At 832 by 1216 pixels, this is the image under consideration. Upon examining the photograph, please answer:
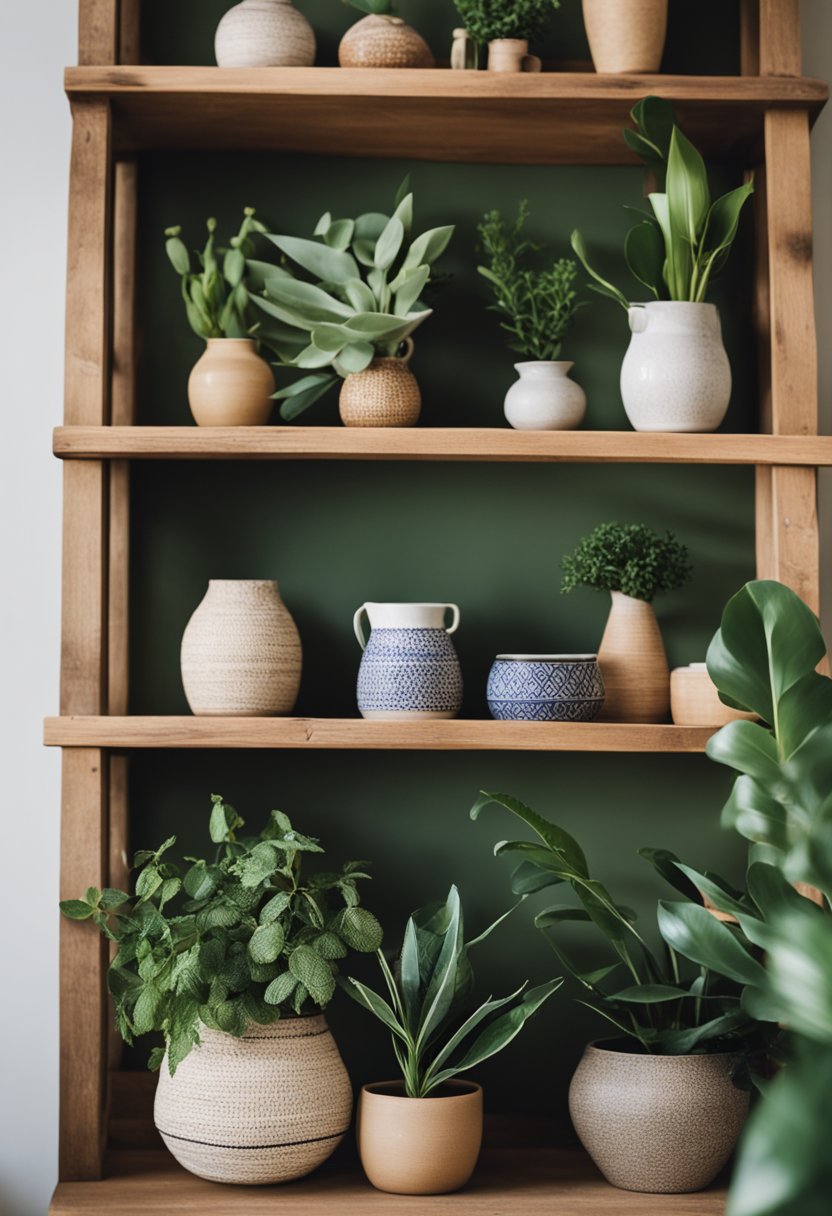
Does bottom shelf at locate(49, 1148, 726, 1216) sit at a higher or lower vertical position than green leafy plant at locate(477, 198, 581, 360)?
lower

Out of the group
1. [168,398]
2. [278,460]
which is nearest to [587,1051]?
[278,460]

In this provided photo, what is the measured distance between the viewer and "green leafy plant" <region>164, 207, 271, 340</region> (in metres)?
1.91

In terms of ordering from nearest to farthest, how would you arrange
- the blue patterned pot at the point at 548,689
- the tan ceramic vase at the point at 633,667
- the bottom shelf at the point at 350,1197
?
the bottom shelf at the point at 350,1197
the blue patterned pot at the point at 548,689
the tan ceramic vase at the point at 633,667

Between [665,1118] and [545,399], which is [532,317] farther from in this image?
[665,1118]

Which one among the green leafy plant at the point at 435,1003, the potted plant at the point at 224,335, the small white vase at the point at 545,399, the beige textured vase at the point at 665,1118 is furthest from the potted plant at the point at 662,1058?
the potted plant at the point at 224,335

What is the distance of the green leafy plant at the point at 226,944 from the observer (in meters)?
1.62

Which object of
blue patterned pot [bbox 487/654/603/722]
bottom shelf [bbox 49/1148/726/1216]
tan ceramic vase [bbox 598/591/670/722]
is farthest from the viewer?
tan ceramic vase [bbox 598/591/670/722]

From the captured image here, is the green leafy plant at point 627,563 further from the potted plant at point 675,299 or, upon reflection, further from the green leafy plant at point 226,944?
the green leafy plant at point 226,944

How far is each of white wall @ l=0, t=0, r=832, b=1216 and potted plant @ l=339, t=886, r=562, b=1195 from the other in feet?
1.81

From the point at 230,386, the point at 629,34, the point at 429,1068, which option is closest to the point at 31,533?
the point at 230,386

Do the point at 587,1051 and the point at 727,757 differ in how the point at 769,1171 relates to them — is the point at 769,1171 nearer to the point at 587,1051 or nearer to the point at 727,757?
the point at 727,757

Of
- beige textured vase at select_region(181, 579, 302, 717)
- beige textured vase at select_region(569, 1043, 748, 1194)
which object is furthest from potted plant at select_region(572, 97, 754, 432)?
beige textured vase at select_region(569, 1043, 748, 1194)

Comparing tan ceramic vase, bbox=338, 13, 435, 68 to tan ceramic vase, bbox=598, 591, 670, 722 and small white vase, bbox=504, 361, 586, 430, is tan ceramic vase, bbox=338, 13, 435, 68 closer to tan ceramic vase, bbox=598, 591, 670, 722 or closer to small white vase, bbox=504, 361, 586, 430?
small white vase, bbox=504, 361, 586, 430

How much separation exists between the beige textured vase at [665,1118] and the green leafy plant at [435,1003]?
5.7 inches
